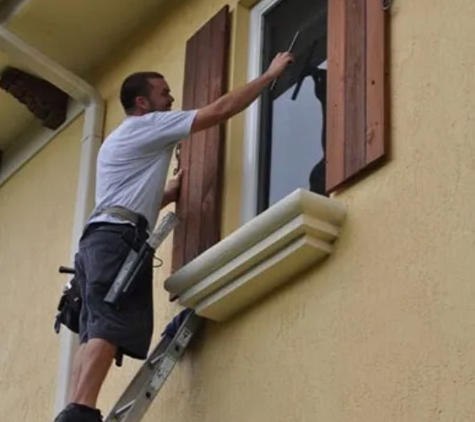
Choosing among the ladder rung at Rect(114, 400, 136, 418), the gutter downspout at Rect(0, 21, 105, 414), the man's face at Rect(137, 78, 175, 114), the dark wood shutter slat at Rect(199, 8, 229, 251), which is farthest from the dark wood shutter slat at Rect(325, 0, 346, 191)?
the gutter downspout at Rect(0, 21, 105, 414)

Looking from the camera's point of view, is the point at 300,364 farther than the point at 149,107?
No

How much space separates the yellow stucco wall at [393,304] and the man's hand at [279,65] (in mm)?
535

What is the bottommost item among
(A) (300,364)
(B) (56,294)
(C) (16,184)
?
(A) (300,364)

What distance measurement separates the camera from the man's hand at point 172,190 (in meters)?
5.69

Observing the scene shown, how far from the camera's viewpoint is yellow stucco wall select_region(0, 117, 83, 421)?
6.51 m

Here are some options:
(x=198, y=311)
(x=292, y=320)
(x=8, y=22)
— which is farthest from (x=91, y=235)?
(x=8, y=22)

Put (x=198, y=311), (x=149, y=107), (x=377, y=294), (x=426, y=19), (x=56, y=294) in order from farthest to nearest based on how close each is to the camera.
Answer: (x=56, y=294) < (x=149, y=107) < (x=198, y=311) < (x=426, y=19) < (x=377, y=294)

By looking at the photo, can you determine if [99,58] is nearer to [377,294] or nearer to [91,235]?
[91,235]

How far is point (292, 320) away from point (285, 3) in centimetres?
169

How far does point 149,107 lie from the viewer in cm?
561

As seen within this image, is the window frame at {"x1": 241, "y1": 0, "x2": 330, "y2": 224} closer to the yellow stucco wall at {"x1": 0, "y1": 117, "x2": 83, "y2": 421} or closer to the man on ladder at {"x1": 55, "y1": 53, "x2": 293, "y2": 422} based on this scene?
the man on ladder at {"x1": 55, "y1": 53, "x2": 293, "y2": 422}

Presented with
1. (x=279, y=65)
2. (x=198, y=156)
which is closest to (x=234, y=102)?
(x=279, y=65)

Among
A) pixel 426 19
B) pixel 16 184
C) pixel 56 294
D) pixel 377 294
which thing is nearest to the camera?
pixel 377 294

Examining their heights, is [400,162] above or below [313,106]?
below
